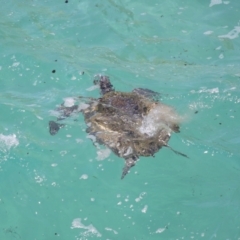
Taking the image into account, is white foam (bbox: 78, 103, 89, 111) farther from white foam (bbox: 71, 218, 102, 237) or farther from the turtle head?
white foam (bbox: 71, 218, 102, 237)

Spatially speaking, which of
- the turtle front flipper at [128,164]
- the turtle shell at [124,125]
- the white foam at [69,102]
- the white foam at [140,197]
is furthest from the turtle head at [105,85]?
the white foam at [140,197]

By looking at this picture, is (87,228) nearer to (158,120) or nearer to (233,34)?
A: (158,120)

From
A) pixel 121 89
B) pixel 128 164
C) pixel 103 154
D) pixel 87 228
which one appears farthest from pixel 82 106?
pixel 87 228

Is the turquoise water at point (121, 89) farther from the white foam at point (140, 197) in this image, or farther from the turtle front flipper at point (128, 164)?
the turtle front flipper at point (128, 164)

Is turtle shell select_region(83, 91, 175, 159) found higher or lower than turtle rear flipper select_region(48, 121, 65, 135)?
higher

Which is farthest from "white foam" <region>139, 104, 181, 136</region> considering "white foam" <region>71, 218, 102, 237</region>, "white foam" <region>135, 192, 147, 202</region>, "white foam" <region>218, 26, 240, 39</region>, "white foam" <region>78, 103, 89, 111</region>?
"white foam" <region>218, 26, 240, 39</region>
